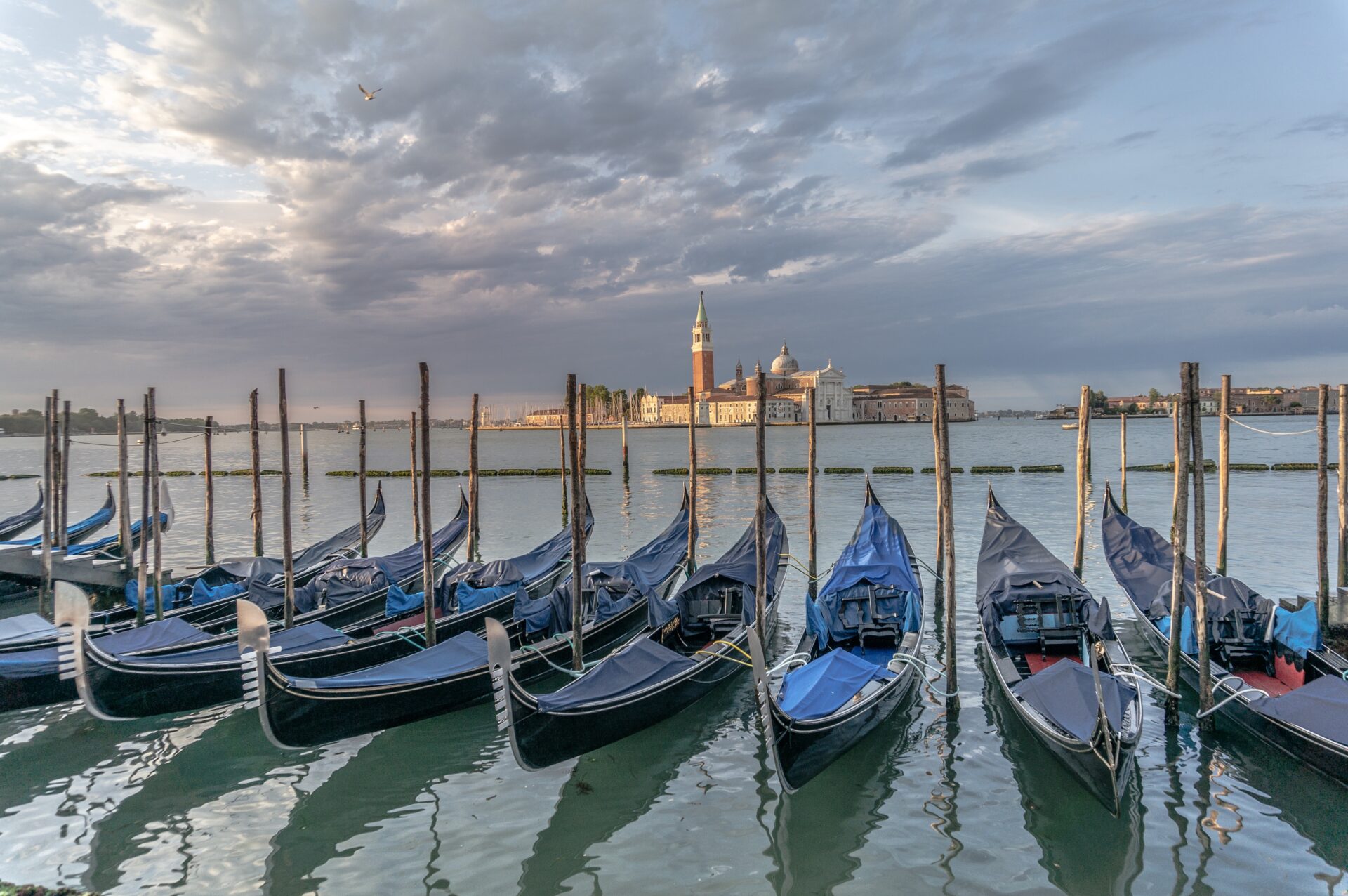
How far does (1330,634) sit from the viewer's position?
26.3 feet

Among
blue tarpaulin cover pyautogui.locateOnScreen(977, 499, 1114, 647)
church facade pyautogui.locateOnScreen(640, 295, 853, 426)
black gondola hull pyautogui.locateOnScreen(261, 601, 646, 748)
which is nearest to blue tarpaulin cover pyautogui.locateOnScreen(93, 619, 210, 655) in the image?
black gondola hull pyautogui.locateOnScreen(261, 601, 646, 748)

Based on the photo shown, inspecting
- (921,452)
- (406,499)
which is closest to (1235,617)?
(406,499)

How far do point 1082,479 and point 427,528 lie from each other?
1108 cm

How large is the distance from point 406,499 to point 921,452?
37.6 m

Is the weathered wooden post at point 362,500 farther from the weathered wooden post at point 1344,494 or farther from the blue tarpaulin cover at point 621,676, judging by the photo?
the weathered wooden post at point 1344,494

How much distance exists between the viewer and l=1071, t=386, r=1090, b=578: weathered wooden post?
12188mm

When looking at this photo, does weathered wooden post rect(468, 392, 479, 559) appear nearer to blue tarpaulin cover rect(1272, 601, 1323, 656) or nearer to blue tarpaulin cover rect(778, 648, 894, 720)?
blue tarpaulin cover rect(778, 648, 894, 720)

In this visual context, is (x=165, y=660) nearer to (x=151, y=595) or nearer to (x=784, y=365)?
(x=151, y=595)

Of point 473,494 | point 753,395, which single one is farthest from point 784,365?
point 473,494

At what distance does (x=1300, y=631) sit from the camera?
677 cm

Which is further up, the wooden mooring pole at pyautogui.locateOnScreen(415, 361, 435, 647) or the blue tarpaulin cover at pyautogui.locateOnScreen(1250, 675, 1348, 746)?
the wooden mooring pole at pyautogui.locateOnScreen(415, 361, 435, 647)

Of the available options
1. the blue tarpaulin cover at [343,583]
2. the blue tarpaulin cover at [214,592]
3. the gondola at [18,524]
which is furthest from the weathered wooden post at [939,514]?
the gondola at [18,524]

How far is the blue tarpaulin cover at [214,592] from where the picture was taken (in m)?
10.3

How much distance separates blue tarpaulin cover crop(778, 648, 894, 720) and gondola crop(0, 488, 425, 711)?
18.0 ft
